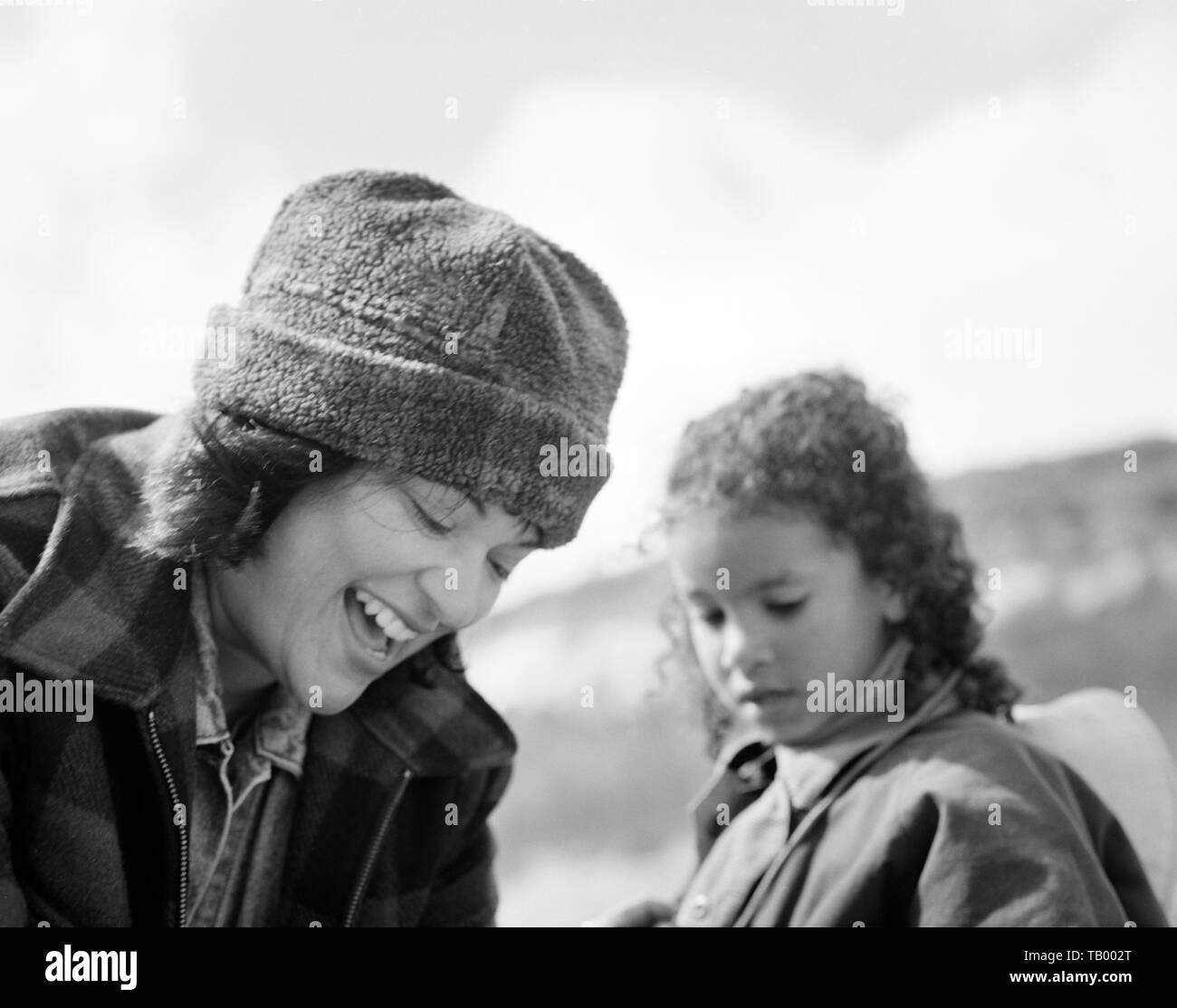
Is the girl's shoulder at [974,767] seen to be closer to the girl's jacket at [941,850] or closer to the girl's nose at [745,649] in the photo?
the girl's jacket at [941,850]

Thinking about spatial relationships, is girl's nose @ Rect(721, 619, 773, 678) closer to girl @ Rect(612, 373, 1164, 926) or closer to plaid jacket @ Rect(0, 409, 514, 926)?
girl @ Rect(612, 373, 1164, 926)

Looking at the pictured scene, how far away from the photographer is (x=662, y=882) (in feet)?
15.3

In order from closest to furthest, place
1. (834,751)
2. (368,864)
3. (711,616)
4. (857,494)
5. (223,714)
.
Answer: (223,714)
(368,864)
(834,751)
(711,616)
(857,494)

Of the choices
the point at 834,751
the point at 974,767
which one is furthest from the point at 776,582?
the point at 974,767

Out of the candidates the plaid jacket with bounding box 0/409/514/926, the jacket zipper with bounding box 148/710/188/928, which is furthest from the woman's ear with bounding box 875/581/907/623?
the jacket zipper with bounding box 148/710/188/928

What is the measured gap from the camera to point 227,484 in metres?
1.77

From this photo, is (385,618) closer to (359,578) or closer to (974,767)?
(359,578)

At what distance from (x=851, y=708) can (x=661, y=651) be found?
2.49ft

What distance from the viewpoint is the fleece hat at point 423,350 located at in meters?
1.74

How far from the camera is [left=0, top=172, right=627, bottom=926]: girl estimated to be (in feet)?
5.69

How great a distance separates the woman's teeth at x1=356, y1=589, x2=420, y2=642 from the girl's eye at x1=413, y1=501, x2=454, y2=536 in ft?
0.44

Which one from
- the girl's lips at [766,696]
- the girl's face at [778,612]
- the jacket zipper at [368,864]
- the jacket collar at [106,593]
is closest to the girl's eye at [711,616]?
the girl's face at [778,612]

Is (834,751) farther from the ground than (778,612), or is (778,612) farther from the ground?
(778,612)
